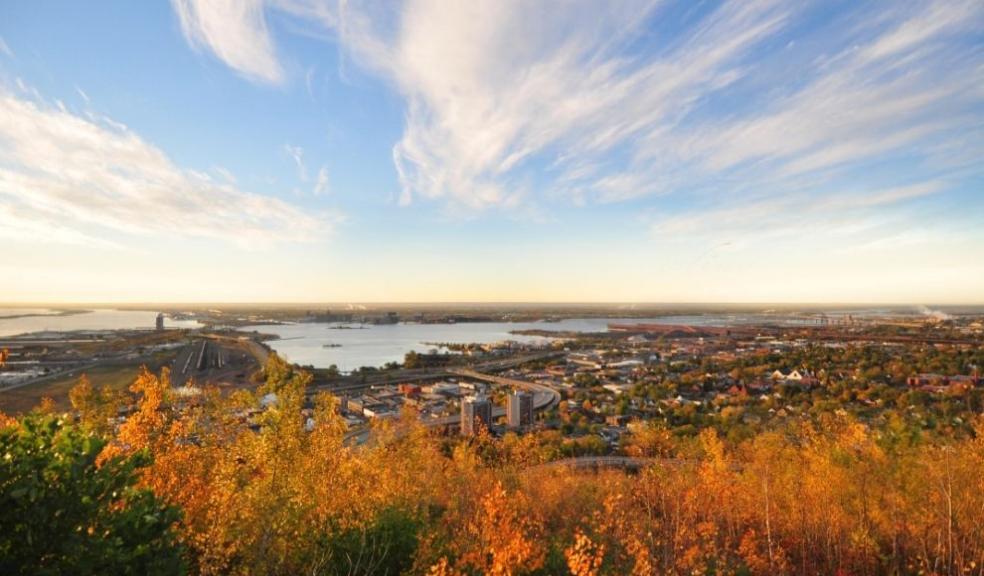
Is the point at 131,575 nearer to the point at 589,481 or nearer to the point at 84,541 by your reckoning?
the point at 84,541

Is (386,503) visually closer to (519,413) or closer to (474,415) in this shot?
(474,415)

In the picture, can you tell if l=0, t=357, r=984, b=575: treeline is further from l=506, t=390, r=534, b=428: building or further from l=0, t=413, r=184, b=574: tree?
l=506, t=390, r=534, b=428: building

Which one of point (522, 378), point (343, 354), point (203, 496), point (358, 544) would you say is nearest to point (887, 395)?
point (522, 378)

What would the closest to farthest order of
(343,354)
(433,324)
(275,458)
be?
(275,458)
(343,354)
(433,324)

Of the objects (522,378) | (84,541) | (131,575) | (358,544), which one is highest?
(84,541)

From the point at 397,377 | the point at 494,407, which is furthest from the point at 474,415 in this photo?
the point at 397,377

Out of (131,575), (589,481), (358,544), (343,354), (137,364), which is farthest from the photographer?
(343,354)

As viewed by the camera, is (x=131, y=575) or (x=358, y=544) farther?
(x=358, y=544)
